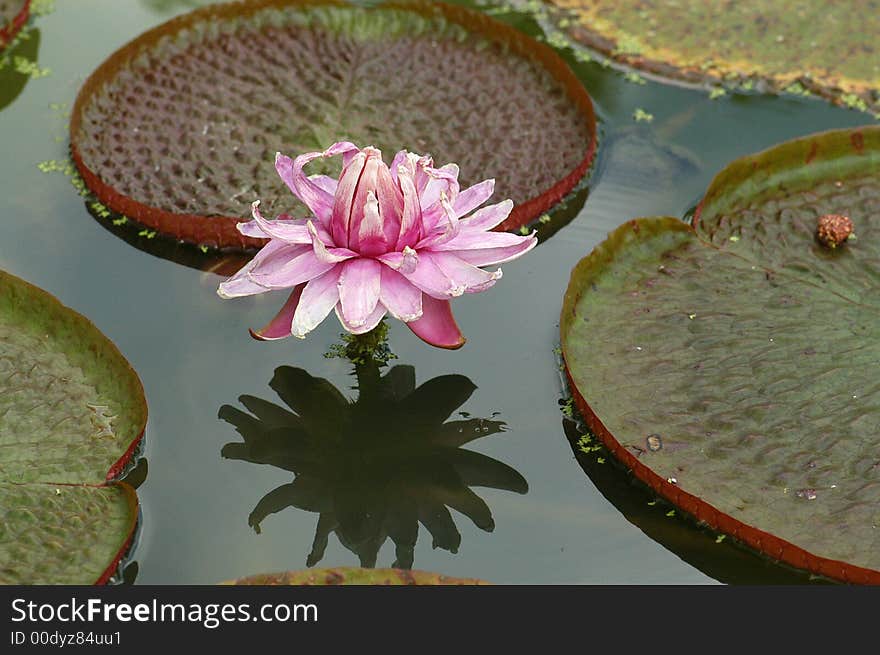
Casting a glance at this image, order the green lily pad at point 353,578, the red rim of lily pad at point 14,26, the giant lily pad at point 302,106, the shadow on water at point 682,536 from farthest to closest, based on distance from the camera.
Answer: the red rim of lily pad at point 14,26
the giant lily pad at point 302,106
the shadow on water at point 682,536
the green lily pad at point 353,578

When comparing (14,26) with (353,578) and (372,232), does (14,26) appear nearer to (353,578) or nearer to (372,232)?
(372,232)

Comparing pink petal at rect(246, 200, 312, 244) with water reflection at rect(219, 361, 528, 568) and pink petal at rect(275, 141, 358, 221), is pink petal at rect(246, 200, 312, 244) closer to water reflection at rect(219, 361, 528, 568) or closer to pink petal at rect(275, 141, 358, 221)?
pink petal at rect(275, 141, 358, 221)

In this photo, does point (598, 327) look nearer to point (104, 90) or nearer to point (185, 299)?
point (185, 299)

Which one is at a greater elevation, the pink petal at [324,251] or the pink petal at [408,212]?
the pink petal at [408,212]

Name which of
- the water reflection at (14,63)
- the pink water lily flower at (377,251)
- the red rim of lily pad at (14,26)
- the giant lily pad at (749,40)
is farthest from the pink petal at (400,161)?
the red rim of lily pad at (14,26)

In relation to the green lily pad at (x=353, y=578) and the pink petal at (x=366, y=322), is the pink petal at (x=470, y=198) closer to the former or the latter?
the pink petal at (x=366, y=322)

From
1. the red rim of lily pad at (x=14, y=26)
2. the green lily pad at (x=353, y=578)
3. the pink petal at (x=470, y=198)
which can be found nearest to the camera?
the green lily pad at (x=353, y=578)

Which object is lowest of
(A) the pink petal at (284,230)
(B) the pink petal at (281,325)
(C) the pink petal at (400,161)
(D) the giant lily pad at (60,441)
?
(D) the giant lily pad at (60,441)

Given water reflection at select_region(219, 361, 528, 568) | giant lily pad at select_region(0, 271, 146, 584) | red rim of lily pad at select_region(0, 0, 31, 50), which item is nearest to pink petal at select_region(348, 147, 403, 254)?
water reflection at select_region(219, 361, 528, 568)
